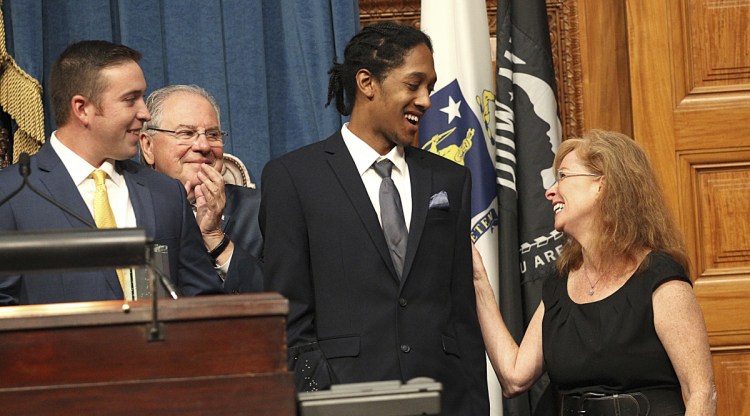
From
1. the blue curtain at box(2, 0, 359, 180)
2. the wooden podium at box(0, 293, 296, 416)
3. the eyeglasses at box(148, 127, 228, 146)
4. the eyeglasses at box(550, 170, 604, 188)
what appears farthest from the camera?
the blue curtain at box(2, 0, 359, 180)

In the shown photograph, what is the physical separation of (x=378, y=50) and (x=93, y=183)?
2.87 ft

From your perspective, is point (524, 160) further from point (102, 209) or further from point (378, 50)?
point (102, 209)

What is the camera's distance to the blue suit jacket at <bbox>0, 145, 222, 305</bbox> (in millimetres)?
2744

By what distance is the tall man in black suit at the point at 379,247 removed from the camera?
115 inches

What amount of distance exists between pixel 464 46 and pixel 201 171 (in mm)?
1169

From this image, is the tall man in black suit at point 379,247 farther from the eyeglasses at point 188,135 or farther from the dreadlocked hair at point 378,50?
the eyeglasses at point 188,135

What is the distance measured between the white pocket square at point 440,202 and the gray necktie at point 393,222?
86 mm

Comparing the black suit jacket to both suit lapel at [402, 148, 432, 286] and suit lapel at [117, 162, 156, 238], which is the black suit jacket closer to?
suit lapel at [402, 148, 432, 286]

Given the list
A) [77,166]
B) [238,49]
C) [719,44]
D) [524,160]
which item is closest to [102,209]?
[77,166]

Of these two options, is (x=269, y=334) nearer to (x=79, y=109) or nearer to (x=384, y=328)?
(x=384, y=328)

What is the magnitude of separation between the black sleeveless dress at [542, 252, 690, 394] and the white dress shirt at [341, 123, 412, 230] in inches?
23.3

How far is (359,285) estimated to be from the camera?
297 cm

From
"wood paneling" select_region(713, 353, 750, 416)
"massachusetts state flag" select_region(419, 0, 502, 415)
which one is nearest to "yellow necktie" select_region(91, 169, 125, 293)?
"massachusetts state flag" select_region(419, 0, 502, 415)

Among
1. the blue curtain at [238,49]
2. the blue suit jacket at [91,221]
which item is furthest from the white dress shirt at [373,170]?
the blue curtain at [238,49]
